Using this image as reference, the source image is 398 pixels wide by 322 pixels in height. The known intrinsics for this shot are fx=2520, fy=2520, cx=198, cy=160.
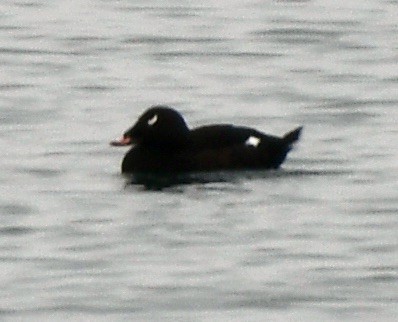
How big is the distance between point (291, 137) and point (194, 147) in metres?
0.68

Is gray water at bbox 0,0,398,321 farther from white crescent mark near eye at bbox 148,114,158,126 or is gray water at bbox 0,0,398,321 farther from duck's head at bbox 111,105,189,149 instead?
white crescent mark near eye at bbox 148,114,158,126

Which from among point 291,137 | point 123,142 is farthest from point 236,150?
point 123,142

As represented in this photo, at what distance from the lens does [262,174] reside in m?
16.6

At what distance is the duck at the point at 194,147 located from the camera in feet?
54.7

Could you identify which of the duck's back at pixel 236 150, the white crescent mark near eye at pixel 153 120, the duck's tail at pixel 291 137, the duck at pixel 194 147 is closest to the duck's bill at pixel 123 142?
the duck at pixel 194 147

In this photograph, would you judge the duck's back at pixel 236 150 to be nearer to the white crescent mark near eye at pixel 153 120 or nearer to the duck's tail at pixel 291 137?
the duck's tail at pixel 291 137

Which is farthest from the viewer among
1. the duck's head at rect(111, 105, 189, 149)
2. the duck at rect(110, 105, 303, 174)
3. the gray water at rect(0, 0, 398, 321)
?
the duck's head at rect(111, 105, 189, 149)

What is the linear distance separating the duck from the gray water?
161 mm

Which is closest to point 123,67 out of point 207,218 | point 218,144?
point 218,144

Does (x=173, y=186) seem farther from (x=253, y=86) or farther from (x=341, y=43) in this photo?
(x=341, y=43)

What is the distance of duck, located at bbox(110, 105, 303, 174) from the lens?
16688 mm

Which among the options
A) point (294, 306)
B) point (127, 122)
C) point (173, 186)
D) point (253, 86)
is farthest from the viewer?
point (253, 86)

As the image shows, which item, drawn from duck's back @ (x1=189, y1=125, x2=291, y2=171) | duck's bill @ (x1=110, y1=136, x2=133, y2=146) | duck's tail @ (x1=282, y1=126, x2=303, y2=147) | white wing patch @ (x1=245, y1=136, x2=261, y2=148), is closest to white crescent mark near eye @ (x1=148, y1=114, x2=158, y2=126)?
duck's bill @ (x1=110, y1=136, x2=133, y2=146)

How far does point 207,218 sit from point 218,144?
6.06 ft
